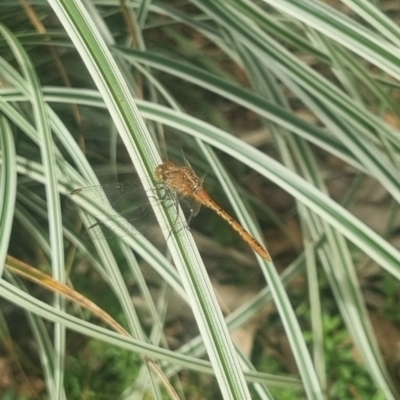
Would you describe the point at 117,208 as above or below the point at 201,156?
below

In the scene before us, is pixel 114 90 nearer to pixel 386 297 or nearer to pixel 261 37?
pixel 261 37

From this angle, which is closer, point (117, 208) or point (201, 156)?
point (117, 208)

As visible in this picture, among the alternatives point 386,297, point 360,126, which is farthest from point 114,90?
point 386,297

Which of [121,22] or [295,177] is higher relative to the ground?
[121,22]

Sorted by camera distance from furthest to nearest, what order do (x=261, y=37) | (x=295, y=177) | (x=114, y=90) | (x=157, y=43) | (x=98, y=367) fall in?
1. (x=157, y=43)
2. (x=98, y=367)
3. (x=261, y=37)
4. (x=295, y=177)
5. (x=114, y=90)

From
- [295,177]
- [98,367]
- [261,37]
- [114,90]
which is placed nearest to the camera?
[114,90]

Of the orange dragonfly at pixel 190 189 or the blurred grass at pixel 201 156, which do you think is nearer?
the blurred grass at pixel 201 156

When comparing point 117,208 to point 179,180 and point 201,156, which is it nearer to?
point 179,180

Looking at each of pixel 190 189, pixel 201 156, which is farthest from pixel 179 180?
pixel 201 156
